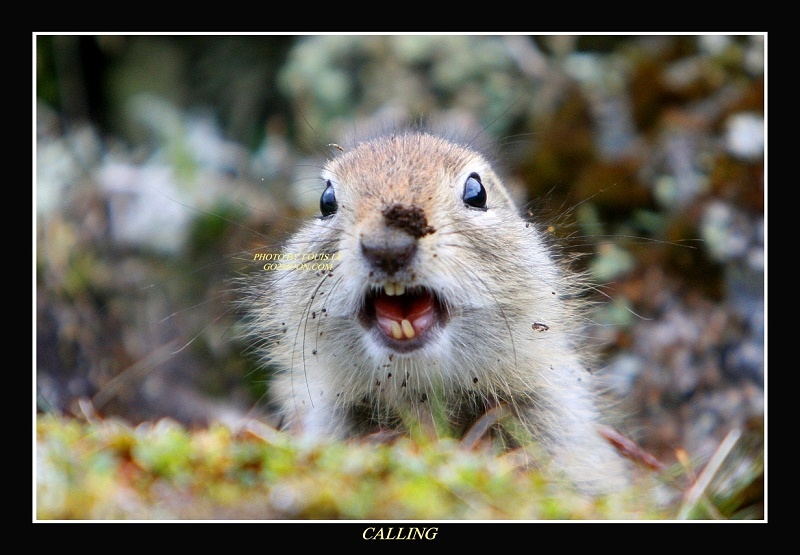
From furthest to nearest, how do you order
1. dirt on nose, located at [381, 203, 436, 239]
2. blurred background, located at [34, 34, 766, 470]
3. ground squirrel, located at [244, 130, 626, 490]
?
blurred background, located at [34, 34, 766, 470] → ground squirrel, located at [244, 130, 626, 490] → dirt on nose, located at [381, 203, 436, 239]

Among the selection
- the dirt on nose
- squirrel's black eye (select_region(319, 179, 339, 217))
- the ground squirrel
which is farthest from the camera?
squirrel's black eye (select_region(319, 179, 339, 217))


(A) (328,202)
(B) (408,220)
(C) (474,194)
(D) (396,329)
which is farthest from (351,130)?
(D) (396,329)

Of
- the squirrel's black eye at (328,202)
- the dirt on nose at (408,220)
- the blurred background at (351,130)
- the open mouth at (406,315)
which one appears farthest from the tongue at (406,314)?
the blurred background at (351,130)

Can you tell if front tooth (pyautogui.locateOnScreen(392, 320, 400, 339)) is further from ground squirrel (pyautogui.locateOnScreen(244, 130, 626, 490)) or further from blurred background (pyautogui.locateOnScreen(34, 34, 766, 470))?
blurred background (pyautogui.locateOnScreen(34, 34, 766, 470))

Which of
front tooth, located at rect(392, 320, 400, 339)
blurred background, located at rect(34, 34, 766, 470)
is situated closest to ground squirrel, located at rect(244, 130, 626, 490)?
front tooth, located at rect(392, 320, 400, 339)

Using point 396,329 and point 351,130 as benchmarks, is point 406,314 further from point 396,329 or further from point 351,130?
point 351,130

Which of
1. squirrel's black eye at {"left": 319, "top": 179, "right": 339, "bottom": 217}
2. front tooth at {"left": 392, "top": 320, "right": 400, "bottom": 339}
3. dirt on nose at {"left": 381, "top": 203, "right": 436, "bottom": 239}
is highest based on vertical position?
squirrel's black eye at {"left": 319, "top": 179, "right": 339, "bottom": 217}

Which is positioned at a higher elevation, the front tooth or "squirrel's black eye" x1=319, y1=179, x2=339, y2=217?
"squirrel's black eye" x1=319, y1=179, x2=339, y2=217
